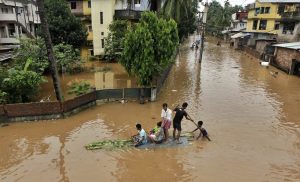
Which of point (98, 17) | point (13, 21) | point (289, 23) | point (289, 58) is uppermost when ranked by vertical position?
point (289, 23)

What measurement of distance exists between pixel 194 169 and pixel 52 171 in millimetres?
5401

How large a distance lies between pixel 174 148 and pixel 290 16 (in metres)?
35.1

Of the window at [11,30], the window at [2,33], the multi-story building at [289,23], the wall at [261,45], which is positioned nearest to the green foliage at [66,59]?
the window at [2,33]

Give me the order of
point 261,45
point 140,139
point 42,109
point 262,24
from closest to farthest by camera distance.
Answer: point 140,139 < point 42,109 < point 261,45 < point 262,24

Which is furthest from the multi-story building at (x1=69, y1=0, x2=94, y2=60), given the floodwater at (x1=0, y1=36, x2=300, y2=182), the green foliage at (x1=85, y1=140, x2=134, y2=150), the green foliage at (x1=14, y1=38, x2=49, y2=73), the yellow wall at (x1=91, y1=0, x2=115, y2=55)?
the green foliage at (x1=85, y1=140, x2=134, y2=150)

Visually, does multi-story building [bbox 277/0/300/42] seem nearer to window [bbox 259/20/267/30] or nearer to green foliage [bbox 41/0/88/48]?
window [bbox 259/20/267/30]

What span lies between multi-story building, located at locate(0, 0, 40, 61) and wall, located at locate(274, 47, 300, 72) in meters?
29.0

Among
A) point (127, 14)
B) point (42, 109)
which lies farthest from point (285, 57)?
point (42, 109)

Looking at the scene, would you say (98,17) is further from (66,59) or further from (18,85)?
(18,85)

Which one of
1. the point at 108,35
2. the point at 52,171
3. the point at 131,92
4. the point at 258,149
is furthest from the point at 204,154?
the point at 108,35

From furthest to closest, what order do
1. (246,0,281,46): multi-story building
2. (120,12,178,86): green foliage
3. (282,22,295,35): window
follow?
(246,0,281,46): multi-story building → (282,22,295,35): window → (120,12,178,86): green foliage

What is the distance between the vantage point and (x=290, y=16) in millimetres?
38062

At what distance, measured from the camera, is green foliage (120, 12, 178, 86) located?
17203 millimetres

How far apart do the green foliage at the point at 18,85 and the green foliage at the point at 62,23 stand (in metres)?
14.9
